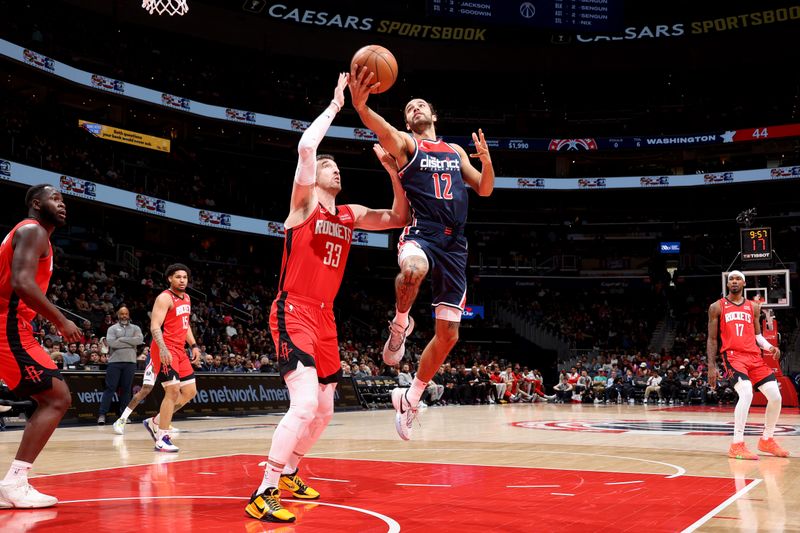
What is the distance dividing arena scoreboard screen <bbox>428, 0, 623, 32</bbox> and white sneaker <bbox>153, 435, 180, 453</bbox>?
2581 cm

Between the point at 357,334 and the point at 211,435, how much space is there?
21.4 m

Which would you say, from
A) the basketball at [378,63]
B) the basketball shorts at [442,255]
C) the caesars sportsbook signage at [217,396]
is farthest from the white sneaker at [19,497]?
the caesars sportsbook signage at [217,396]

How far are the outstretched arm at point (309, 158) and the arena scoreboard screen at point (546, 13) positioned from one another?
27868 mm

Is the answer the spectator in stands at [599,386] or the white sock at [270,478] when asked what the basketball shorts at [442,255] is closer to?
the white sock at [270,478]

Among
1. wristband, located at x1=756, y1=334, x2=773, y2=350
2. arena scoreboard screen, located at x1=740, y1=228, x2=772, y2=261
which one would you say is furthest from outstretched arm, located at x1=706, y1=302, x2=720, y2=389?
arena scoreboard screen, located at x1=740, y1=228, x2=772, y2=261

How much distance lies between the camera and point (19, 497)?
18.0 ft

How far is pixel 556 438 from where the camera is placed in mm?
11828

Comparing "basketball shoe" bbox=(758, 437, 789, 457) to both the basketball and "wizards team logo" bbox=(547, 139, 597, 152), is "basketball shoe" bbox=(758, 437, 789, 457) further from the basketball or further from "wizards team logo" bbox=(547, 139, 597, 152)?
"wizards team logo" bbox=(547, 139, 597, 152)

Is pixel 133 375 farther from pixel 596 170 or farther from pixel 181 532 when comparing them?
pixel 596 170

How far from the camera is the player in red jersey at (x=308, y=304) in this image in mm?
5270

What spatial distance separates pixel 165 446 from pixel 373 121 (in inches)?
214

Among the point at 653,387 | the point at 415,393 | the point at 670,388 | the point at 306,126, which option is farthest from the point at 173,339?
the point at 306,126

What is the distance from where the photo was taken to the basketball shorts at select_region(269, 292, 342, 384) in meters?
5.44

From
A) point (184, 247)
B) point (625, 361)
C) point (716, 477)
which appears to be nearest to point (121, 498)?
point (716, 477)
